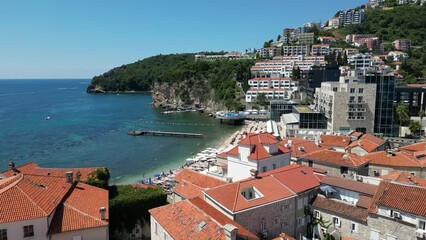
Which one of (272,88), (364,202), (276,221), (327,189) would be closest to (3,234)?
(276,221)

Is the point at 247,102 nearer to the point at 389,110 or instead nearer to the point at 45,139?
the point at 389,110

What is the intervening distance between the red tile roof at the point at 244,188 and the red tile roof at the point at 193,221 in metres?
0.76

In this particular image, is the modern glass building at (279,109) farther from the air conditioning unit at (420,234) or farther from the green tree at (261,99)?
the air conditioning unit at (420,234)

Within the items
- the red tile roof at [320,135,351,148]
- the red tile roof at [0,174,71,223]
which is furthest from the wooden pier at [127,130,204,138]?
the red tile roof at [0,174,71,223]

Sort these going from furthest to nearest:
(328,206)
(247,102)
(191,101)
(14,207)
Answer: (191,101) < (247,102) < (328,206) < (14,207)

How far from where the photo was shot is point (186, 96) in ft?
412

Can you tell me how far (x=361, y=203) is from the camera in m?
20.3

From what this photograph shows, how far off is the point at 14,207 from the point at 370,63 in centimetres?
11510

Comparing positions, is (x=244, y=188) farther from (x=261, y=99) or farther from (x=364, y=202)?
(x=261, y=99)

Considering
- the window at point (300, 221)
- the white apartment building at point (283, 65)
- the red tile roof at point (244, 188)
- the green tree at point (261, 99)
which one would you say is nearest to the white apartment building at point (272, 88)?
the green tree at point (261, 99)

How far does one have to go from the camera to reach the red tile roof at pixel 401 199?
1711cm

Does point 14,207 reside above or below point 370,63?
below

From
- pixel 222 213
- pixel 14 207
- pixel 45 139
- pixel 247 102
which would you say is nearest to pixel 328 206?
pixel 222 213

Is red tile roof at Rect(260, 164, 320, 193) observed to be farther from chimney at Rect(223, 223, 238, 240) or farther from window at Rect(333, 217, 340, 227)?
chimney at Rect(223, 223, 238, 240)
